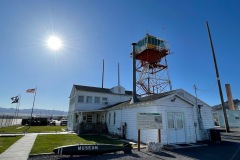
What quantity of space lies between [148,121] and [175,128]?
356cm

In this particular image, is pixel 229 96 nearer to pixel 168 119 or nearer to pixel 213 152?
pixel 168 119

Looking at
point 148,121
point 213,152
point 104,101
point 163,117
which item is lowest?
point 213,152

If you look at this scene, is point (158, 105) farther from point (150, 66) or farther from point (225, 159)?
point (150, 66)

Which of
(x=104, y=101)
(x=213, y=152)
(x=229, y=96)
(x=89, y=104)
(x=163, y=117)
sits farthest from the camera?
(x=229, y=96)

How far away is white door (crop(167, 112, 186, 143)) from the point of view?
1337 cm

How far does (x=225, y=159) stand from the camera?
8.43 m

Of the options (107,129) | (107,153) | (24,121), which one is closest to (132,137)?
(107,153)

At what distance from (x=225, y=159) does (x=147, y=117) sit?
16.6 feet

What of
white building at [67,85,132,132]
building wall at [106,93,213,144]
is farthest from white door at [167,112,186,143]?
white building at [67,85,132,132]

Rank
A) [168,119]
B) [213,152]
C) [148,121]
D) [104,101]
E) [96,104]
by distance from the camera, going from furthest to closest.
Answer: [104,101]
[96,104]
[168,119]
[148,121]
[213,152]

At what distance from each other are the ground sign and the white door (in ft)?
7.09

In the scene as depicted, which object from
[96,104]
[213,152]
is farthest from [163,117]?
[96,104]

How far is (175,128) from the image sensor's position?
1373 centimetres

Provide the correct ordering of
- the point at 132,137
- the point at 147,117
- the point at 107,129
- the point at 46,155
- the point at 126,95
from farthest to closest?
the point at 126,95, the point at 107,129, the point at 132,137, the point at 147,117, the point at 46,155
